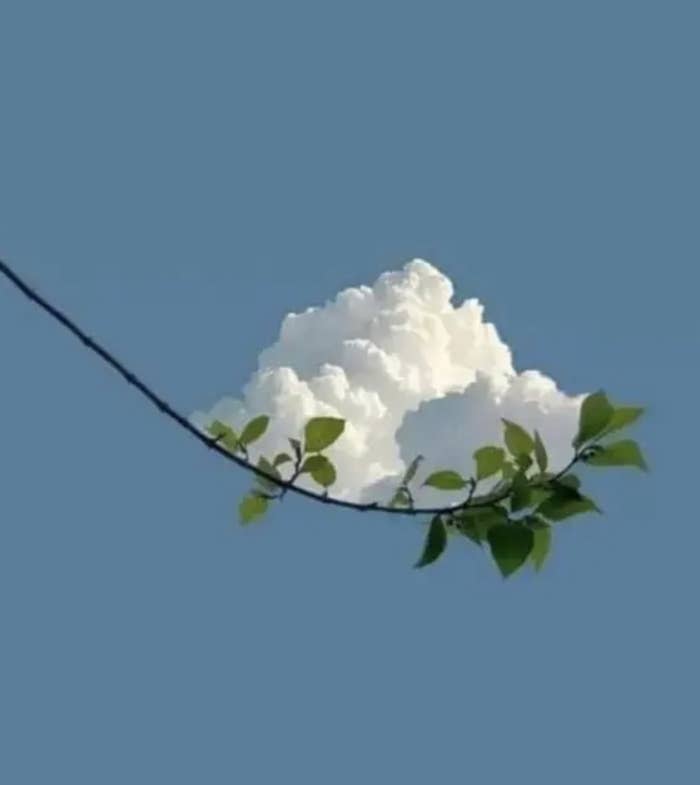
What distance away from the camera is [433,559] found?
15.7 ft

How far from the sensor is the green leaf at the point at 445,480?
4844 mm

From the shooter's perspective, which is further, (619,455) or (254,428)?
(254,428)

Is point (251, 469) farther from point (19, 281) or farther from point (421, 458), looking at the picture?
point (19, 281)

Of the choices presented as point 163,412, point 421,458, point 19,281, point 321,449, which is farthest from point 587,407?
point 19,281

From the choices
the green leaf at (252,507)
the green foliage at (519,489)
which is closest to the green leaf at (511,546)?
the green foliage at (519,489)

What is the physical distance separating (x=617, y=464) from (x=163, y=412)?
1251 millimetres

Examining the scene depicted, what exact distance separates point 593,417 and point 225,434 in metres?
1.08

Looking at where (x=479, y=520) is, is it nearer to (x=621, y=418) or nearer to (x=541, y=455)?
(x=541, y=455)

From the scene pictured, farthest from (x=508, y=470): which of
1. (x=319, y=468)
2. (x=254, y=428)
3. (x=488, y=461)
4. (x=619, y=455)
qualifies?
(x=254, y=428)

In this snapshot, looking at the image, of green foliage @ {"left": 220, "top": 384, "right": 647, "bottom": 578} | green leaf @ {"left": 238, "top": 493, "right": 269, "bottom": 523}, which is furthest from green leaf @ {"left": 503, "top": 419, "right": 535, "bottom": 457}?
green leaf @ {"left": 238, "top": 493, "right": 269, "bottom": 523}

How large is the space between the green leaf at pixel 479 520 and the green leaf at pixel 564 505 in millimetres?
→ 129

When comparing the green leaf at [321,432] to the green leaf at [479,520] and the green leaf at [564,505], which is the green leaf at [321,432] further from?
the green leaf at [564,505]

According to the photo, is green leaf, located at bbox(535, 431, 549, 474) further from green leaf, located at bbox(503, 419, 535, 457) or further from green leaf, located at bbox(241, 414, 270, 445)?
green leaf, located at bbox(241, 414, 270, 445)

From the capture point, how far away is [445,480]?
4.88 m
